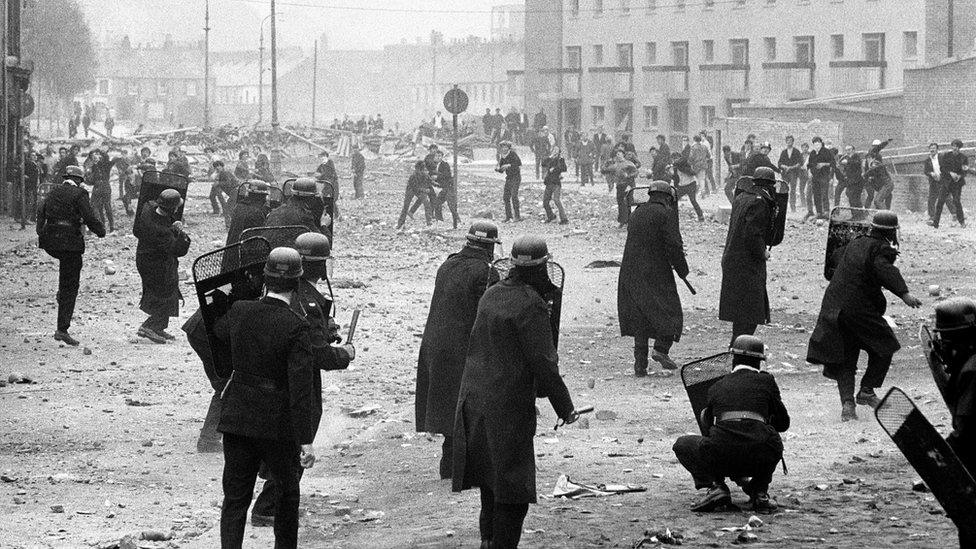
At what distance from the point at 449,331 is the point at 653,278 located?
185 inches

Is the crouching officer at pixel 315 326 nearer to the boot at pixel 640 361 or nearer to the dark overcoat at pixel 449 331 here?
the dark overcoat at pixel 449 331

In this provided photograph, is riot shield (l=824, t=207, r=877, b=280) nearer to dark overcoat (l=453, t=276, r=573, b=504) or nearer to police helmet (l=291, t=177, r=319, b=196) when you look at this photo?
police helmet (l=291, t=177, r=319, b=196)

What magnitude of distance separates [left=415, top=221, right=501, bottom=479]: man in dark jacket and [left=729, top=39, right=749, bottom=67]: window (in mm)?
52851

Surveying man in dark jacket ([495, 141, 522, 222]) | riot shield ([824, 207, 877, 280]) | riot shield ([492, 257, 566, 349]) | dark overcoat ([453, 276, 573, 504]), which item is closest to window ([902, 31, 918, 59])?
man in dark jacket ([495, 141, 522, 222])

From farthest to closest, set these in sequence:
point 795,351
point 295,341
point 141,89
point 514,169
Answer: point 141,89, point 514,169, point 795,351, point 295,341

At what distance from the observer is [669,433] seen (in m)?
Result: 11.0

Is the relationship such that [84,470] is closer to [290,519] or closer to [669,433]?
[290,519]

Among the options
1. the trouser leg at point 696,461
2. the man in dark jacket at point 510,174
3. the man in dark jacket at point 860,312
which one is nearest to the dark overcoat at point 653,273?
the man in dark jacket at point 860,312

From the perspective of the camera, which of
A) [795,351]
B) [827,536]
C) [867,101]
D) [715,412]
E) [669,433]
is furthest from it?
[867,101]

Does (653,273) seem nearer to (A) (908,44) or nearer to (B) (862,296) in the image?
(B) (862,296)

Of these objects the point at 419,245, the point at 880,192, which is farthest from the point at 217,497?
the point at 880,192

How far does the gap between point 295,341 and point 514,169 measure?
2327cm

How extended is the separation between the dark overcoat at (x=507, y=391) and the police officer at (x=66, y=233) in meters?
8.57

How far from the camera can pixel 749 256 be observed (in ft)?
42.4
